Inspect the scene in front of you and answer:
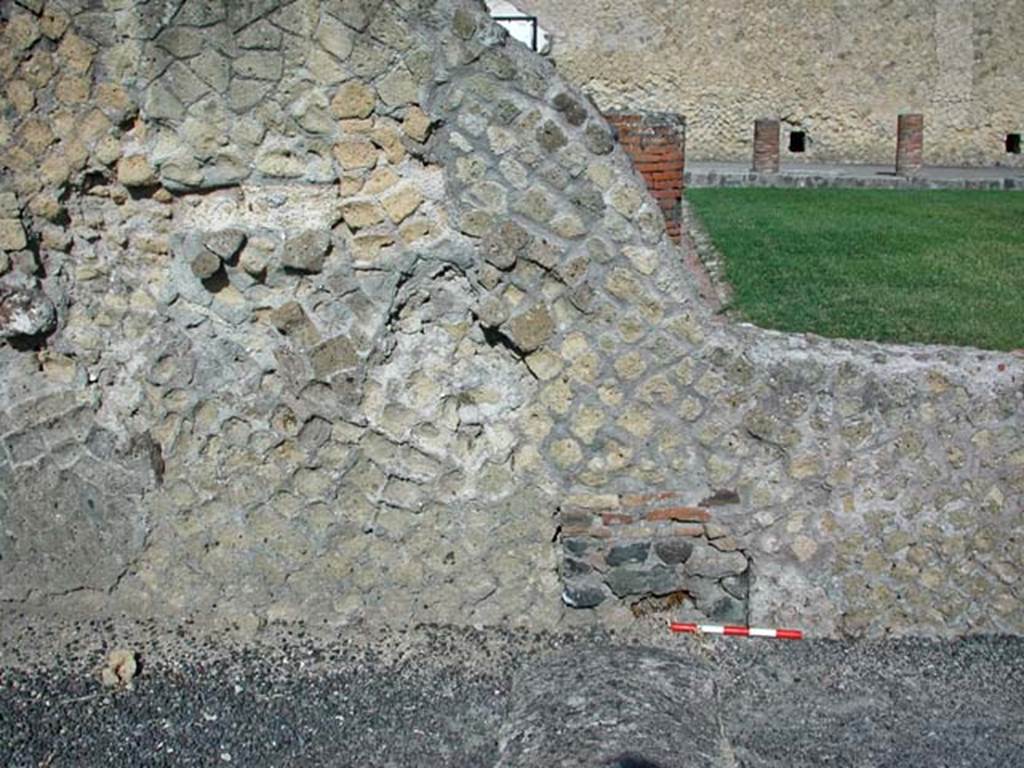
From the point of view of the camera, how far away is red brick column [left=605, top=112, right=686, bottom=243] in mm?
7016

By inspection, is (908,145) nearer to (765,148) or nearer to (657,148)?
(765,148)

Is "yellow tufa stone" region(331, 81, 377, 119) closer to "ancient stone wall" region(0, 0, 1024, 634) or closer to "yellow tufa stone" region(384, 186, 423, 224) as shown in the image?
"ancient stone wall" region(0, 0, 1024, 634)

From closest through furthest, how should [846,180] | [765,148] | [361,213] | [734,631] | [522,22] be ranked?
[361,213], [734,631], [846,180], [765,148], [522,22]

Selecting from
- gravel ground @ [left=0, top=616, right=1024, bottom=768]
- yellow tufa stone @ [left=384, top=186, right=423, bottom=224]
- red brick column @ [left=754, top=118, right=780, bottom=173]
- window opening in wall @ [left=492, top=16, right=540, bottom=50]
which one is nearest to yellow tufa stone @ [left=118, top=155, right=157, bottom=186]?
yellow tufa stone @ [left=384, top=186, right=423, bottom=224]

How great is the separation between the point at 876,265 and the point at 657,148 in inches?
160

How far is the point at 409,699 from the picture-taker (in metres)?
4.07

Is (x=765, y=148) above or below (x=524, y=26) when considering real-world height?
below

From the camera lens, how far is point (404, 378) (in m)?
4.31

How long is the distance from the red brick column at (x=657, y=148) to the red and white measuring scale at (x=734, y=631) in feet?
9.89

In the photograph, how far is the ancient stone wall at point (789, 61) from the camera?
2464cm

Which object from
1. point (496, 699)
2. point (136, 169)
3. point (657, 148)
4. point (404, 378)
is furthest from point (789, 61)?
point (496, 699)

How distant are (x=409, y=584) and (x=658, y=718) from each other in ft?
3.58

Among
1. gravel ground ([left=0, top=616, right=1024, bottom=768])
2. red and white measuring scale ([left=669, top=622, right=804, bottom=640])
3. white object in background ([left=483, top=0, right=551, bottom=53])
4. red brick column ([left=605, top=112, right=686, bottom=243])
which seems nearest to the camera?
gravel ground ([left=0, top=616, right=1024, bottom=768])

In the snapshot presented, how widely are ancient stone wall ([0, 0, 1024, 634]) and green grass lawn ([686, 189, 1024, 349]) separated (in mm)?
3445
